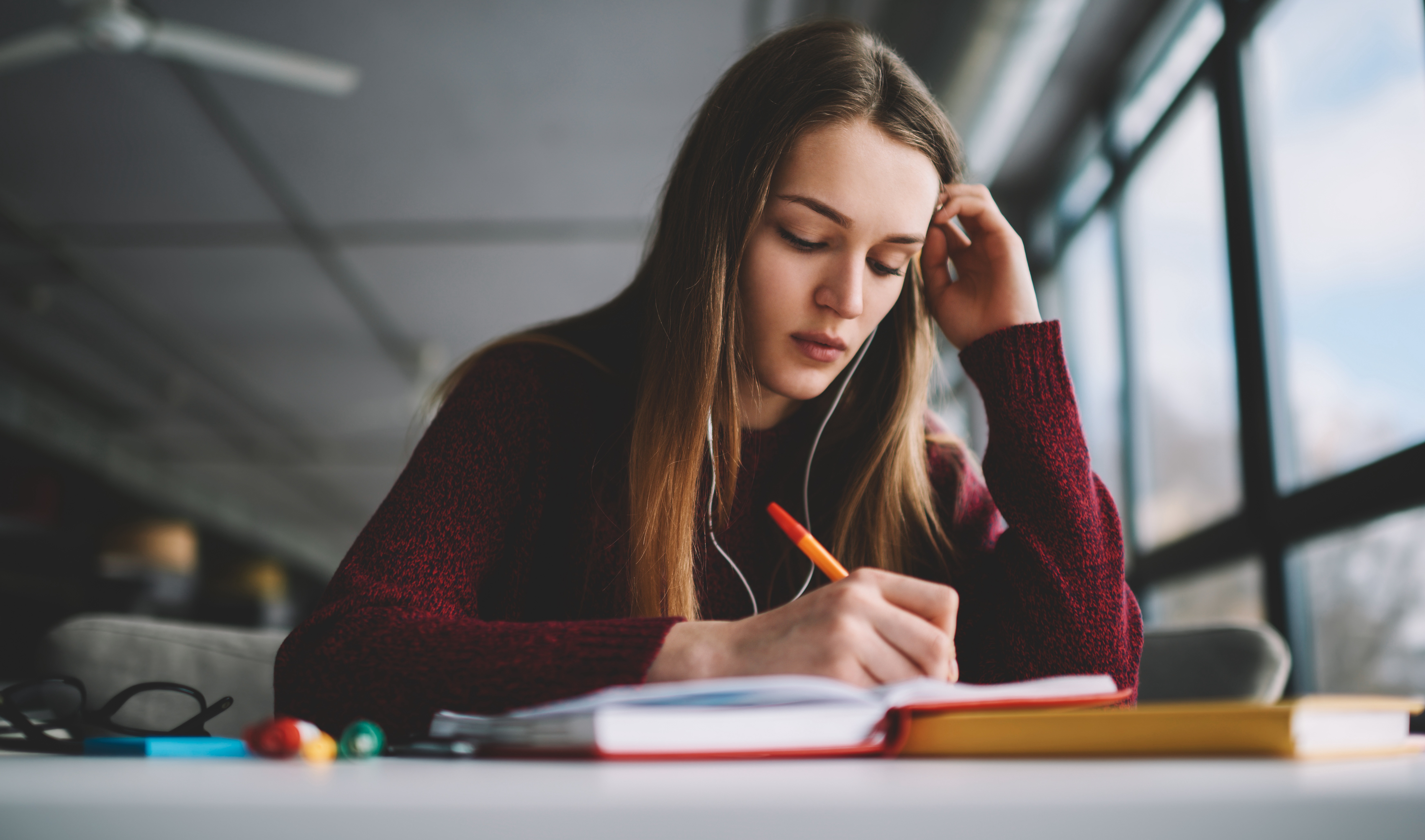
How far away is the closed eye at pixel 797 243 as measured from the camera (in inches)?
38.6

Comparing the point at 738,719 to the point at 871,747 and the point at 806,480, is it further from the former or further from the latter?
the point at 806,480

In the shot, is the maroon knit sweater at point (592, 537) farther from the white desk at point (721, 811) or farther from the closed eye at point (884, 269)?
the white desk at point (721, 811)

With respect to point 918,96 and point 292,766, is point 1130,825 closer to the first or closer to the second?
point 292,766

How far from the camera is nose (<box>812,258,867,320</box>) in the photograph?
962 millimetres

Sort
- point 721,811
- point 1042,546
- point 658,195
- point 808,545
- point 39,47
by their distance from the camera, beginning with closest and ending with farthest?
1. point 721,811
2. point 808,545
3. point 1042,546
4. point 658,195
5. point 39,47

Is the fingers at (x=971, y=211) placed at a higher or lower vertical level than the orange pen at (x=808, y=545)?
Answer: higher

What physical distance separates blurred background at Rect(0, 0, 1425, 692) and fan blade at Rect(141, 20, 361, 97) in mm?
10

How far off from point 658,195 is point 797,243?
1.92 feet

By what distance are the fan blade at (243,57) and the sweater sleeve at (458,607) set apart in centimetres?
179

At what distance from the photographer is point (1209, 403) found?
250 centimetres

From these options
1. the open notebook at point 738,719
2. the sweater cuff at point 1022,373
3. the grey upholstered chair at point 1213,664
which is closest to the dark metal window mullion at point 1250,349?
the grey upholstered chair at point 1213,664

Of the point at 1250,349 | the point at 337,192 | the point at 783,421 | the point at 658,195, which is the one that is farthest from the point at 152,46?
the point at 1250,349

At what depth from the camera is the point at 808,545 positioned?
2.71ft

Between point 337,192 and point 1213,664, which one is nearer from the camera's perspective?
point 1213,664
